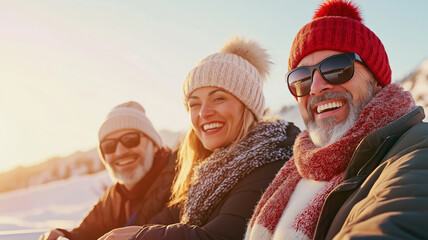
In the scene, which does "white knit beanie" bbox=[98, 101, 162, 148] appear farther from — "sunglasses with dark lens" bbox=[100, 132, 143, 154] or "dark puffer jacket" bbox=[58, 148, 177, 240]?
"dark puffer jacket" bbox=[58, 148, 177, 240]

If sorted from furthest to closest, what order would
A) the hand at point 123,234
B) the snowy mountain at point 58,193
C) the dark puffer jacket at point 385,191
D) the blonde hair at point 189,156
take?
1. the snowy mountain at point 58,193
2. the blonde hair at point 189,156
3. the hand at point 123,234
4. the dark puffer jacket at point 385,191

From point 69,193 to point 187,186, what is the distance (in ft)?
41.4

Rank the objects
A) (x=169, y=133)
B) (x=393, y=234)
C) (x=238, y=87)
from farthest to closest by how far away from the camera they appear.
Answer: (x=169, y=133), (x=238, y=87), (x=393, y=234)

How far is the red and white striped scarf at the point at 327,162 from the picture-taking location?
144cm

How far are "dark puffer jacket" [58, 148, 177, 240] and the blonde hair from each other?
9.9 inches

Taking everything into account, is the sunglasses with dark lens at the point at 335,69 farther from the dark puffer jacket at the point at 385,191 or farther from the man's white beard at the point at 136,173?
the man's white beard at the point at 136,173

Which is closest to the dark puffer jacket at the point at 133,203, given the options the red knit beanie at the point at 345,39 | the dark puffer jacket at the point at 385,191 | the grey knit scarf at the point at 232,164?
the grey knit scarf at the point at 232,164

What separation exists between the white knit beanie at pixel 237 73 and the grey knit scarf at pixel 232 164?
0.28m

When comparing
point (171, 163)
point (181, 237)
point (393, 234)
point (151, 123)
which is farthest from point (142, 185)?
point (393, 234)

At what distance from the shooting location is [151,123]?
4.02 m

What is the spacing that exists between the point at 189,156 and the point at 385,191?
2162mm

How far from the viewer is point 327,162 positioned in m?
1.53

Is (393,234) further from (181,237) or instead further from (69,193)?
(69,193)

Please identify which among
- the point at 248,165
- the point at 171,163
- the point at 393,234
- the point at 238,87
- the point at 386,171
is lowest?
the point at 393,234
